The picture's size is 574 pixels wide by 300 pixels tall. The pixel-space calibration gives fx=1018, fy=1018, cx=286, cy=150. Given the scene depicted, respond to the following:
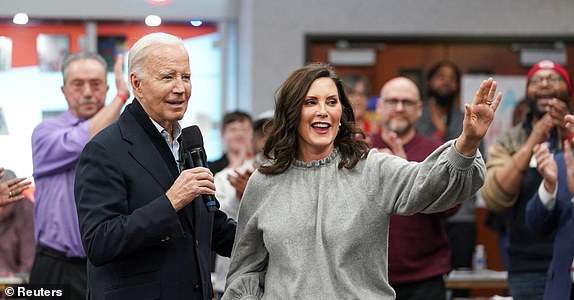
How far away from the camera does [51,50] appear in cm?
932

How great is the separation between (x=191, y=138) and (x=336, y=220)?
637mm

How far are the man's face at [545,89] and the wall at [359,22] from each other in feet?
11.2

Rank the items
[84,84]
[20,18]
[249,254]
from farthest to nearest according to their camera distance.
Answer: [20,18], [84,84], [249,254]

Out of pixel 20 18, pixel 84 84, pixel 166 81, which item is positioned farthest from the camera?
pixel 20 18

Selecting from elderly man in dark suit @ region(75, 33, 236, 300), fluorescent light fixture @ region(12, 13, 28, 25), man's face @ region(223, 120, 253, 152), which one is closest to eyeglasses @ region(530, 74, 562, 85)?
man's face @ region(223, 120, 253, 152)

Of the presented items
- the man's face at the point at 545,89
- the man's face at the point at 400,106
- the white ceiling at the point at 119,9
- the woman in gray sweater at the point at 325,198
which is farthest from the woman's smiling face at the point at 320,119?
the white ceiling at the point at 119,9

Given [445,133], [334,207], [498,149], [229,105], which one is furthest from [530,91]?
[229,105]

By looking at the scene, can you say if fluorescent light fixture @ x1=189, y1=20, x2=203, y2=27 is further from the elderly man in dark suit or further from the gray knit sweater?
the gray knit sweater

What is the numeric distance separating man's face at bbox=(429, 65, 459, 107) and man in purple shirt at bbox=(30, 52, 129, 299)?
10.6 feet

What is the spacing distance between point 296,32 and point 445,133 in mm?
2105

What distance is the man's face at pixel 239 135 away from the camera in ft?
22.4

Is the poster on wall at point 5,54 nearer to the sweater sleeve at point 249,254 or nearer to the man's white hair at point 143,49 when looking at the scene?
the man's white hair at point 143,49

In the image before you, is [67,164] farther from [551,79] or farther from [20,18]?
[20,18]

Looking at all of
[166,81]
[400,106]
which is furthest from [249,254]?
[400,106]
